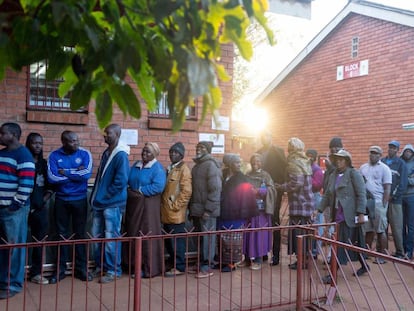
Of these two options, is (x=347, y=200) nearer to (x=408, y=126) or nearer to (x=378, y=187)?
(x=378, y=187)

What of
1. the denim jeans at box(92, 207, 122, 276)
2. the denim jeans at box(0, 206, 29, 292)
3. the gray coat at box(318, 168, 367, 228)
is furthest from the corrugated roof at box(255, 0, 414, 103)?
the denim jeans at box(0, 206, 29, 292)

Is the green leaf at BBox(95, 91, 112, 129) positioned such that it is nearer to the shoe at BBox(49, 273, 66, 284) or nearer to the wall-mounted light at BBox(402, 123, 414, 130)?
the shoe at BBox(49, 273, 66, 284)

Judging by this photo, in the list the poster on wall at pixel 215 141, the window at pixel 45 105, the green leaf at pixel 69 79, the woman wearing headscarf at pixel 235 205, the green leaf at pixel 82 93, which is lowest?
the woman wearing headscarf at pixel 235 205

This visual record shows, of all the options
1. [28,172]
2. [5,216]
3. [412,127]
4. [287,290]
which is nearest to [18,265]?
[5,216]

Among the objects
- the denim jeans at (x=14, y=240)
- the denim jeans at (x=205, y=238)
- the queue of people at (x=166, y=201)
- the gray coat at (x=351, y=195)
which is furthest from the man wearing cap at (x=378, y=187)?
the denim jeans at (x=14, y=240)

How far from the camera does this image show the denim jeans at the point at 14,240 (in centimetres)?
459

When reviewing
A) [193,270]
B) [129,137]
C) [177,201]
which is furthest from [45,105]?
[193,270]

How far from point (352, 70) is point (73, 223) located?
27.3ft

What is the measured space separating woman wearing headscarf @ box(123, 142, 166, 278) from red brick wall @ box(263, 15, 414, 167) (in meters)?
6.02

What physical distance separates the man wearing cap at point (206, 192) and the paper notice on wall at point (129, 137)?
1.10 metres

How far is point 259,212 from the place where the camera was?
20.3 ft

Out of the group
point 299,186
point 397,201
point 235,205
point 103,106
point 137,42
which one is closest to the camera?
point 137,42

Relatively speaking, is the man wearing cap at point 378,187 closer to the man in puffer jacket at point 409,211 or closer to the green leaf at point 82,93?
the man in puffer jacket at point 409,211

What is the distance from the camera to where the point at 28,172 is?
15.0 feet
